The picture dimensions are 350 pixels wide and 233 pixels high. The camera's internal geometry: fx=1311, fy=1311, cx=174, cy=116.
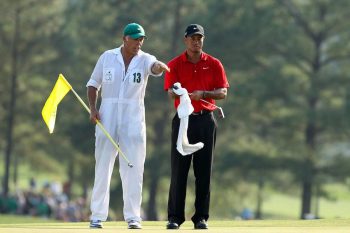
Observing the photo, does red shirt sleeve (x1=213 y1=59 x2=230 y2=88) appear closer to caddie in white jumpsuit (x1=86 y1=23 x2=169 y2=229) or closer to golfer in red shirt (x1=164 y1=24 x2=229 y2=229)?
golfer in red shirt (x1=164 y1=24 x2=229 y2=229)

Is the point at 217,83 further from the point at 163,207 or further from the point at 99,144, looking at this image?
the point at 163,207

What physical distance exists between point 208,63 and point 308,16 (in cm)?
4148

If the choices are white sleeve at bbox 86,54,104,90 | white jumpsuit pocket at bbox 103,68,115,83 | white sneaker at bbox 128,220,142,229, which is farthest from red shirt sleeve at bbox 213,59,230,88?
white sneaker at bbox 128,220,142,229

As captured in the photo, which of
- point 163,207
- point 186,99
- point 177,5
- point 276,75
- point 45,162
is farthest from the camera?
point 45,162

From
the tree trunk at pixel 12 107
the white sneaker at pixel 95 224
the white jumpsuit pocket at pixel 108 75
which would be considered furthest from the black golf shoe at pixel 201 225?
the tree trunk at pixel 12 107

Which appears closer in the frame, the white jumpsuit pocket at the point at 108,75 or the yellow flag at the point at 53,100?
the white jumpsuit pocket at the point at 108,75

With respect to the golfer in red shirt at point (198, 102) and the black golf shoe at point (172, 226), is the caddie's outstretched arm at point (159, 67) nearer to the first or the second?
the golfer in red shirt at point (198, 102)

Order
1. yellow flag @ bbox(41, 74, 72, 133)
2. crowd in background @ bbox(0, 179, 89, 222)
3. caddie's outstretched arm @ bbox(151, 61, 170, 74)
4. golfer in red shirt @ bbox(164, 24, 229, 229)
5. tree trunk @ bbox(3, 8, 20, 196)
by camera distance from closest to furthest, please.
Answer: caddie's outstretched arm @ bbox(151, 61, 170, 74)
golfer in red shirt @ bbox(164, 24, 229, 229)
yellow flag @ bbox(41, 74, 72, 133)
crowd in background @ bbox(0, 179, 89, 222)
tree trunk @ bbox(3, 8, 20, 196)

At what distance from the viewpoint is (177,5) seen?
5897 centimetres

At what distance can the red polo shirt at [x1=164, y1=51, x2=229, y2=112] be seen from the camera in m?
12.8

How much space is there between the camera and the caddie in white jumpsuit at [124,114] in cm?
1291

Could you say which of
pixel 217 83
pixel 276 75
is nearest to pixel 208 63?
pixel 217 83

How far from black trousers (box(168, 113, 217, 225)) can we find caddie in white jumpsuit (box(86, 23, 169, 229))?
1.25 ft

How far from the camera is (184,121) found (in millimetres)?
12578
